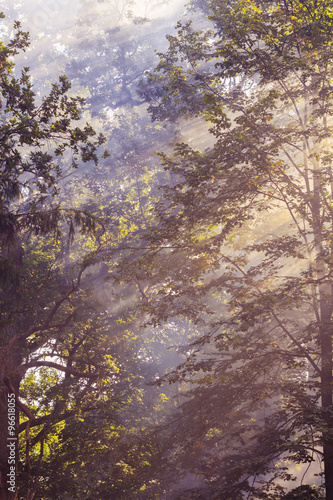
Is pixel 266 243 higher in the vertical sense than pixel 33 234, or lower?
lower

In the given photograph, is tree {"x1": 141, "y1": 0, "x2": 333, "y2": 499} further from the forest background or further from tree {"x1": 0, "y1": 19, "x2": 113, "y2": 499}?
tree {"x1": 0, "y1": 19, "x2": 113, "y2": 499}

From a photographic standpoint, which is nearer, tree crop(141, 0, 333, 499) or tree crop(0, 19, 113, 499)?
tree crop(0, 19, 113, 499)

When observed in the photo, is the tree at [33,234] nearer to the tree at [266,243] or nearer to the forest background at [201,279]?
the forest background at [201,279]

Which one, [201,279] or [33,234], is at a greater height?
[33,234]

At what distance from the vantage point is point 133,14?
113ft

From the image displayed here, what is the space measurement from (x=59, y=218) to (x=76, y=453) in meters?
6.87

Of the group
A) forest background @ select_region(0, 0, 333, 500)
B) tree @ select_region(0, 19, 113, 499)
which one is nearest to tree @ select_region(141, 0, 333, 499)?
forest background @ select_region(0, 0, 333, 500)

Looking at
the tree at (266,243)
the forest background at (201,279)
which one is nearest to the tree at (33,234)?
the forest background at (201,279)

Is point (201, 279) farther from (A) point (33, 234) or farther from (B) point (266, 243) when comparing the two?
A: (A) point (33, 234)

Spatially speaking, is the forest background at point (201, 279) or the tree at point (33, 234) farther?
the forest background at point (201, 279)

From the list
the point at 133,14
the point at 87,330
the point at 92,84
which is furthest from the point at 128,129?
the point at 87,330

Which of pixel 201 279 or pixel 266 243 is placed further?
pixel 201 279

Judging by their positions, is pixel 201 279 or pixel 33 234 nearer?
pixel 33 234

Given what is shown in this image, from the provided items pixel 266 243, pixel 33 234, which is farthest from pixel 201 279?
→ pixel 33 234
